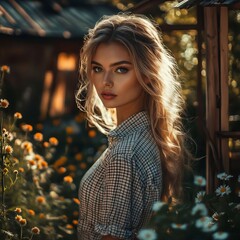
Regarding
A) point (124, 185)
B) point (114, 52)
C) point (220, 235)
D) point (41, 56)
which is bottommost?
point (220, 235)

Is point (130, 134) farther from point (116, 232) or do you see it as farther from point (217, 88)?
point (217, 88)

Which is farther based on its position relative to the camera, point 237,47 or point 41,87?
point 41,87

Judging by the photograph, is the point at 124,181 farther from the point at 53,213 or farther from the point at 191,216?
the point at 53,213

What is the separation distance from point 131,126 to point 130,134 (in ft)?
0.18

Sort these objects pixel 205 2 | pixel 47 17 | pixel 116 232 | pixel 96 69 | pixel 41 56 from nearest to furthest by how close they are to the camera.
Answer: pixel 116 232, pixel 96 69, pixel 205 2, pixel 41 56, pixel 47 17

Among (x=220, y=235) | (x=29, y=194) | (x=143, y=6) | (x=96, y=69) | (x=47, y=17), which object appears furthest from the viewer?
(x=47, y=17)

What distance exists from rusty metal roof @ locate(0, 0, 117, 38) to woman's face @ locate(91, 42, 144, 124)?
319 inches

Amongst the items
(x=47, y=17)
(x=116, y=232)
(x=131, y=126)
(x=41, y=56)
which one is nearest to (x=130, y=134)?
(x=131, y=126)

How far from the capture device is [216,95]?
496 cm

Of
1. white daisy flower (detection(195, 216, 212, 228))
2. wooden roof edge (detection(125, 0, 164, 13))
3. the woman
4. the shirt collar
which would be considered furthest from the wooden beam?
white daisy flower (detection(195, 216, 212, 228))

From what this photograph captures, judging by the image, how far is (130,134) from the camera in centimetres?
375

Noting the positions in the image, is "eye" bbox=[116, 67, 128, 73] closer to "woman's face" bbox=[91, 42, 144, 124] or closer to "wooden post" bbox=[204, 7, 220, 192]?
"woman's face" bbox=[91, 42, 144, 124]

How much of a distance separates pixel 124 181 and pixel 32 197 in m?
2.43

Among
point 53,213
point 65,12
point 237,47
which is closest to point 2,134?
point 53,213
